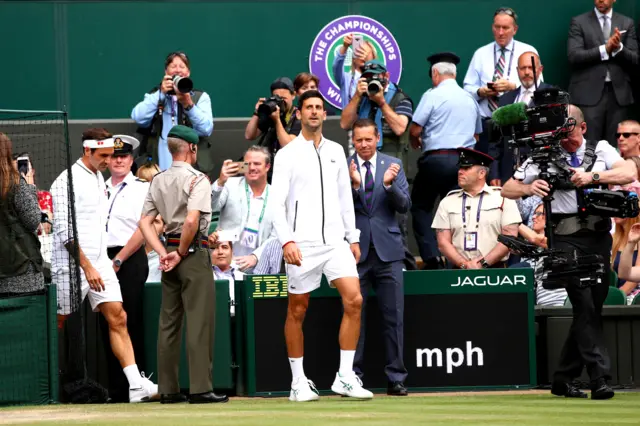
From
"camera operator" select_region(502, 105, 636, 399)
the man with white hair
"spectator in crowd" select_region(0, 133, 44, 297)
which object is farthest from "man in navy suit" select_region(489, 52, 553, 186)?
"spectator in crowd" select_region(0, 133, 44, 297)

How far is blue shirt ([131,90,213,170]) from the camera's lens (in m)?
13.5

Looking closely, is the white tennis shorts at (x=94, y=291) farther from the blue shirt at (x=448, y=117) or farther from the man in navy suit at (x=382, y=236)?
the blue shirt at (x=448, y=117)

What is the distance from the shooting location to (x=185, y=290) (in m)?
10.4

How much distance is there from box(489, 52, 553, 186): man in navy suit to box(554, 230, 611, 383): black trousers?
3.71 m

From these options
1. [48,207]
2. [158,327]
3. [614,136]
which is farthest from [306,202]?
[614,136]

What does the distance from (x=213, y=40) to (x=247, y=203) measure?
4.15 metres

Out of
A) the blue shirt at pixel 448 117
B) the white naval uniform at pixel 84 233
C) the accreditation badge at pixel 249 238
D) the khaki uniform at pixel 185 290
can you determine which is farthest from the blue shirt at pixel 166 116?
the khaki uniform at pixel 185 290

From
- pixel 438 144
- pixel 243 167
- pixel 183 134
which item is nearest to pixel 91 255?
pixel 183 134

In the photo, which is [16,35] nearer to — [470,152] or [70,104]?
[70,104]

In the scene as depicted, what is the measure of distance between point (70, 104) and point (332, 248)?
666cm

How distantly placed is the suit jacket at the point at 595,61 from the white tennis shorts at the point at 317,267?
6.04m

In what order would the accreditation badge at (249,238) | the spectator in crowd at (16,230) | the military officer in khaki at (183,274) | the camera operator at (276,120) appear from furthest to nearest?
the camera operator at (276,120)
the accreditation badge at (249,238)
the spectator in crowd at (16,230)
the military officer in khaki at (183,274)

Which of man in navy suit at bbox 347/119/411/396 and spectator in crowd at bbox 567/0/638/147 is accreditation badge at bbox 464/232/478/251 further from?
spectator in crowd at bbox 567/0/638/147

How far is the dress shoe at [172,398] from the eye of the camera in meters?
10.5
